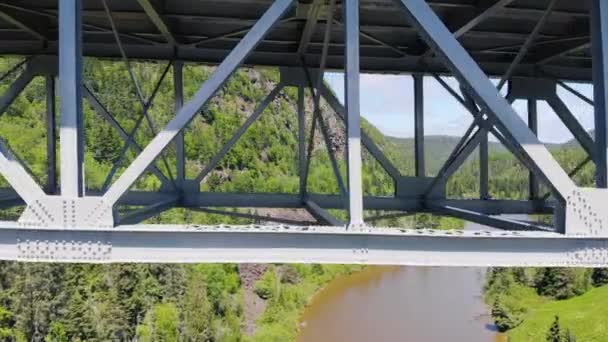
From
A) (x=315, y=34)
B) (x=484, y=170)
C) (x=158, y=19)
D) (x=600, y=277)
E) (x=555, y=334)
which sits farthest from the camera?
(x=600, y=277)

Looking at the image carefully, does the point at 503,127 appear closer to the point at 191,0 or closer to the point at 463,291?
the point at 191,0

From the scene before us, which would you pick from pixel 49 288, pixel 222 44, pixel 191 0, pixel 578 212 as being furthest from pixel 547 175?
pixel 49 288

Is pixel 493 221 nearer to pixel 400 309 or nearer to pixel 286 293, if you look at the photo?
pixel 400 309

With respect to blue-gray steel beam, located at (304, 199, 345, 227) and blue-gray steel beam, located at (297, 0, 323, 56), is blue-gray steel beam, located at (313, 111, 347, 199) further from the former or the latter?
blue-gray steel beam, located at (297, 0, 323, 56)

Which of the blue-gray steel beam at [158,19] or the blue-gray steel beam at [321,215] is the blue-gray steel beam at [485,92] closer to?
the blue-gray steel beam at [321,215]

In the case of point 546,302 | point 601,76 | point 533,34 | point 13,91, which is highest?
point 533,34

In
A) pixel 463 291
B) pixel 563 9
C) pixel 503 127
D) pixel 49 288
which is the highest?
pixel 563 9

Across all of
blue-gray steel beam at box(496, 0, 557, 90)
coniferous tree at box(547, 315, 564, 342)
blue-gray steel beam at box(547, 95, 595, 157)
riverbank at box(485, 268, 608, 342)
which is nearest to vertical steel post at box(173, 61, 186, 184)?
blue-gray steel beam at box(496, 0, 557, 90)

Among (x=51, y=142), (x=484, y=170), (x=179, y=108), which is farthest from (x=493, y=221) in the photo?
(x=51, y=142)

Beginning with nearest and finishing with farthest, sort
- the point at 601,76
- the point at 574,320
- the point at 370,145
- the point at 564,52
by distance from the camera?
the point at 601,76
the point at 370,145
the point at 564,52
the point at 574,320
